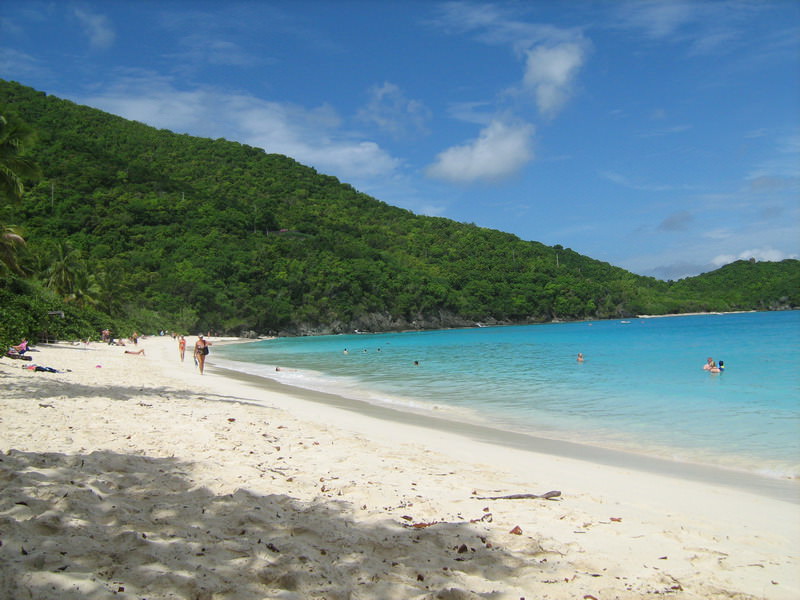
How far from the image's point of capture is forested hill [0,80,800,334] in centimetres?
7306

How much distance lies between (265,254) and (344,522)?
93.1 m

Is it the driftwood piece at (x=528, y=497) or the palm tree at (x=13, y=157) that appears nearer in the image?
the driftwood piece at (x=528, y=497)

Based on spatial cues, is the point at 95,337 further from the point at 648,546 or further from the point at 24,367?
the point at 648,546

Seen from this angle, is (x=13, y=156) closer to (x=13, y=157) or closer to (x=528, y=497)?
(x=13, y=157)

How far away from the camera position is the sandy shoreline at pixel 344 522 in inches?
109

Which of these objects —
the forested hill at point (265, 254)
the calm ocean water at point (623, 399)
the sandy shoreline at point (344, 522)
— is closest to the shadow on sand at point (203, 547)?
the sandy shoreline at point (344, 522)

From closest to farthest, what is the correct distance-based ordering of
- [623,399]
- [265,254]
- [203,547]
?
[203,547]
[623,399]
[265,254]

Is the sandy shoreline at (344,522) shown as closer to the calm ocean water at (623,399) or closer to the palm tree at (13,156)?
the calm ocean water at (623,399)

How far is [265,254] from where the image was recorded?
93.5 metres

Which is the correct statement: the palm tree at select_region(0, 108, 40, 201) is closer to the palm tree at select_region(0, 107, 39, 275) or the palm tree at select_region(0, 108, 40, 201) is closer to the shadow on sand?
the palm tree at select_region(0, 107, 39, 275)

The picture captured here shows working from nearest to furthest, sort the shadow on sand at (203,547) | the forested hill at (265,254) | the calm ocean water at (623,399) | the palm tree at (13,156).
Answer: the shadow on sand at (203,547)
the calm ocean water at (623,399)
the palm tree at (13,156)
the forested hill at (265,254)

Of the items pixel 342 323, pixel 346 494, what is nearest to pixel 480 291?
pixel 342 323

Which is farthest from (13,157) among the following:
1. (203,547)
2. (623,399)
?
(623,399)

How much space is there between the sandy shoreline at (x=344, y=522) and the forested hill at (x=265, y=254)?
3944cm
